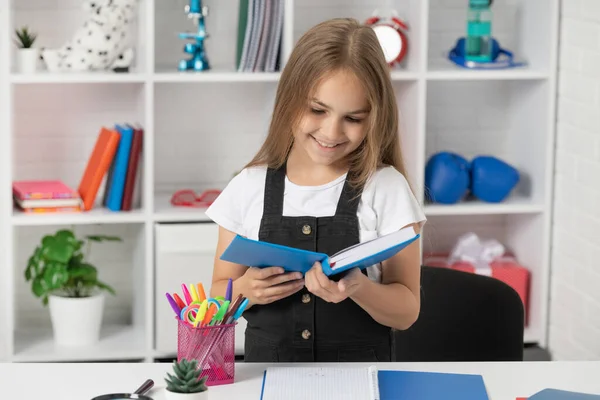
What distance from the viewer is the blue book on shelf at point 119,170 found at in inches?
120

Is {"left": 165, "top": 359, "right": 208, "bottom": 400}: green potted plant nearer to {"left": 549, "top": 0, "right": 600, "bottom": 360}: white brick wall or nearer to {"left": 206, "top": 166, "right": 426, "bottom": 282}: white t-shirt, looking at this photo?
{"left": 206, "top": 166, "right": 426, "bottom": 282}: white t-shirt

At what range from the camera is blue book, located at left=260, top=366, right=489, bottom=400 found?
1526 millimetres

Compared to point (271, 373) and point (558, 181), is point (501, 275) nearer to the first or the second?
point (558, 181)

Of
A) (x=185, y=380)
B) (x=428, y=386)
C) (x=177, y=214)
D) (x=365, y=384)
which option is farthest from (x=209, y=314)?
(x=177, y=214)

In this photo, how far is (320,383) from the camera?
5.14 feet

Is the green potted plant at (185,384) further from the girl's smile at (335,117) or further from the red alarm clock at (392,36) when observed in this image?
the red alarm clock at (392,36)

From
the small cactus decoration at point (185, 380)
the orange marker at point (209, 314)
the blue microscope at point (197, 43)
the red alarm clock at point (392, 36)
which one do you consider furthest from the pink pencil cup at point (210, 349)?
the red alarm clock at point (392, 36)

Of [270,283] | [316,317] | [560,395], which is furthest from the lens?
[316,317]

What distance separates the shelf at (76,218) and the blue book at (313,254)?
150 cm

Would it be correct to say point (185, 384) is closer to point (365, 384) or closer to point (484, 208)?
point (365, 384)

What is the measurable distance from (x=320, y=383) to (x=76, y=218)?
1.68m

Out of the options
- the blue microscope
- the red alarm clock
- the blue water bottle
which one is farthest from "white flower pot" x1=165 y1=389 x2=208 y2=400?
the blue water bottle

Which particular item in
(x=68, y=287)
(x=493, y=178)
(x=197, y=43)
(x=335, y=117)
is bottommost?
(x=68, y=287)

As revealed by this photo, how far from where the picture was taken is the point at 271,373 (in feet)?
5.32
